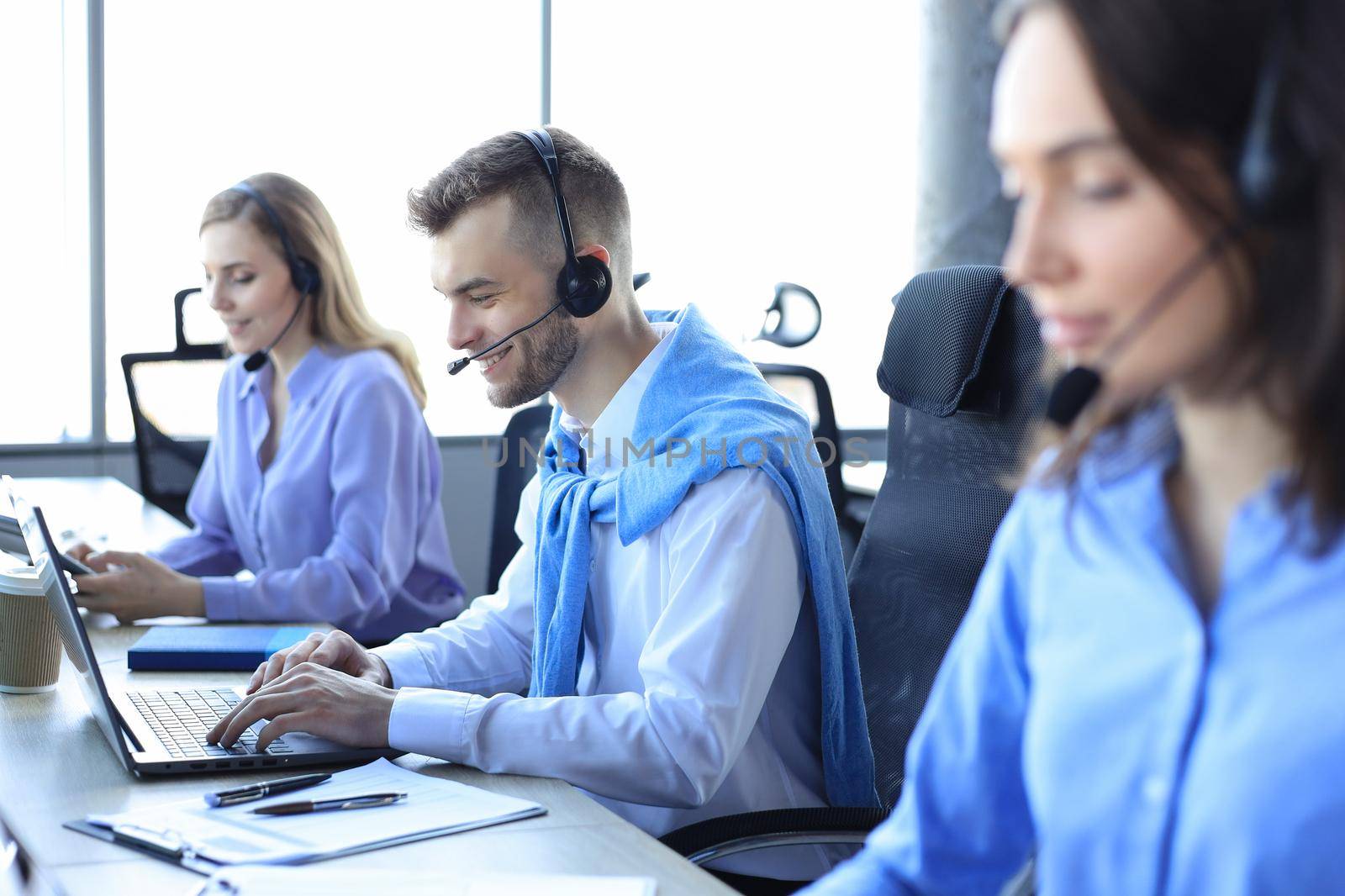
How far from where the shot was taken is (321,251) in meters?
2.51

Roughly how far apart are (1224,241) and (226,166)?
3.80 metres

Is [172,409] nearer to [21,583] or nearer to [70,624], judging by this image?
[21,583]

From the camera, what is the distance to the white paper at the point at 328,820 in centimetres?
101

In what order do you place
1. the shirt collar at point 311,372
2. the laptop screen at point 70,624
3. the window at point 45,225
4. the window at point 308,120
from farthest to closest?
the window at point 308,120
the window at point 45,225
the shirt collar at point 311,372
the laptop screen at point 70,624

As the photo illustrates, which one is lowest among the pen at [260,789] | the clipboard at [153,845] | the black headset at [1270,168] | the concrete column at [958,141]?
the pen at [260,789]

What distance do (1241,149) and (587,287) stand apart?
1.04 meters

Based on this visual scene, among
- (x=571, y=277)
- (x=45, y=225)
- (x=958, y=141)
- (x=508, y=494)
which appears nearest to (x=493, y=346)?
(x=571, y=277)

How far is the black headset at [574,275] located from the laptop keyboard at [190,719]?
0.61 m

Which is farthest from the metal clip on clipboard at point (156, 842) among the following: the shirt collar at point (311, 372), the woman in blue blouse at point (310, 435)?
the shirt collar at point (311, 372)

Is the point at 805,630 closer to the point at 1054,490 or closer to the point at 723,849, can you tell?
the point at 723,849

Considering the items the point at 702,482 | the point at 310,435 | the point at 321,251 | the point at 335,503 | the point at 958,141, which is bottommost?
the point at 335,503

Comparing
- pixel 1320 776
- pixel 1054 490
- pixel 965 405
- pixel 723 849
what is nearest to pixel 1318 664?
pixel 1320 776

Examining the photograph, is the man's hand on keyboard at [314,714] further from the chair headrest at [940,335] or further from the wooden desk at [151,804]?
the chair headrest at [940,335]

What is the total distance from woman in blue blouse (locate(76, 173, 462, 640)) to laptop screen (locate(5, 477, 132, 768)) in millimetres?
784
